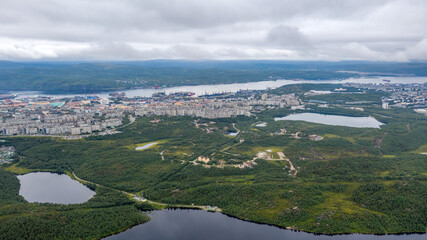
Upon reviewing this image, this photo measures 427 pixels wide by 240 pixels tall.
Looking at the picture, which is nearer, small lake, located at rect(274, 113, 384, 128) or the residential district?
the residential district

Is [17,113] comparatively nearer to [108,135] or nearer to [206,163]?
[108,135]

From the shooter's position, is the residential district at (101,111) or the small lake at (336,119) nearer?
the residential district at (101,111)

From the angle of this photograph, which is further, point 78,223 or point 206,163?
point 206,163

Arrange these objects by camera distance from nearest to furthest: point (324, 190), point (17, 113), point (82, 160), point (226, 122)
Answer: point (324, 190) < point (82, 160) < point (226, 122) < point (17, 113)

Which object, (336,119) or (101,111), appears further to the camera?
(101,111)

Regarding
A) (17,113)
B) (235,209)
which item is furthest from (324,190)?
(17,113)

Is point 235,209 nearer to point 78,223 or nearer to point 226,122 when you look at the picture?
point 78,223

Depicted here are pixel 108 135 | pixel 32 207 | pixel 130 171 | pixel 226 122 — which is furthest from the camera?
pixel 226 122
